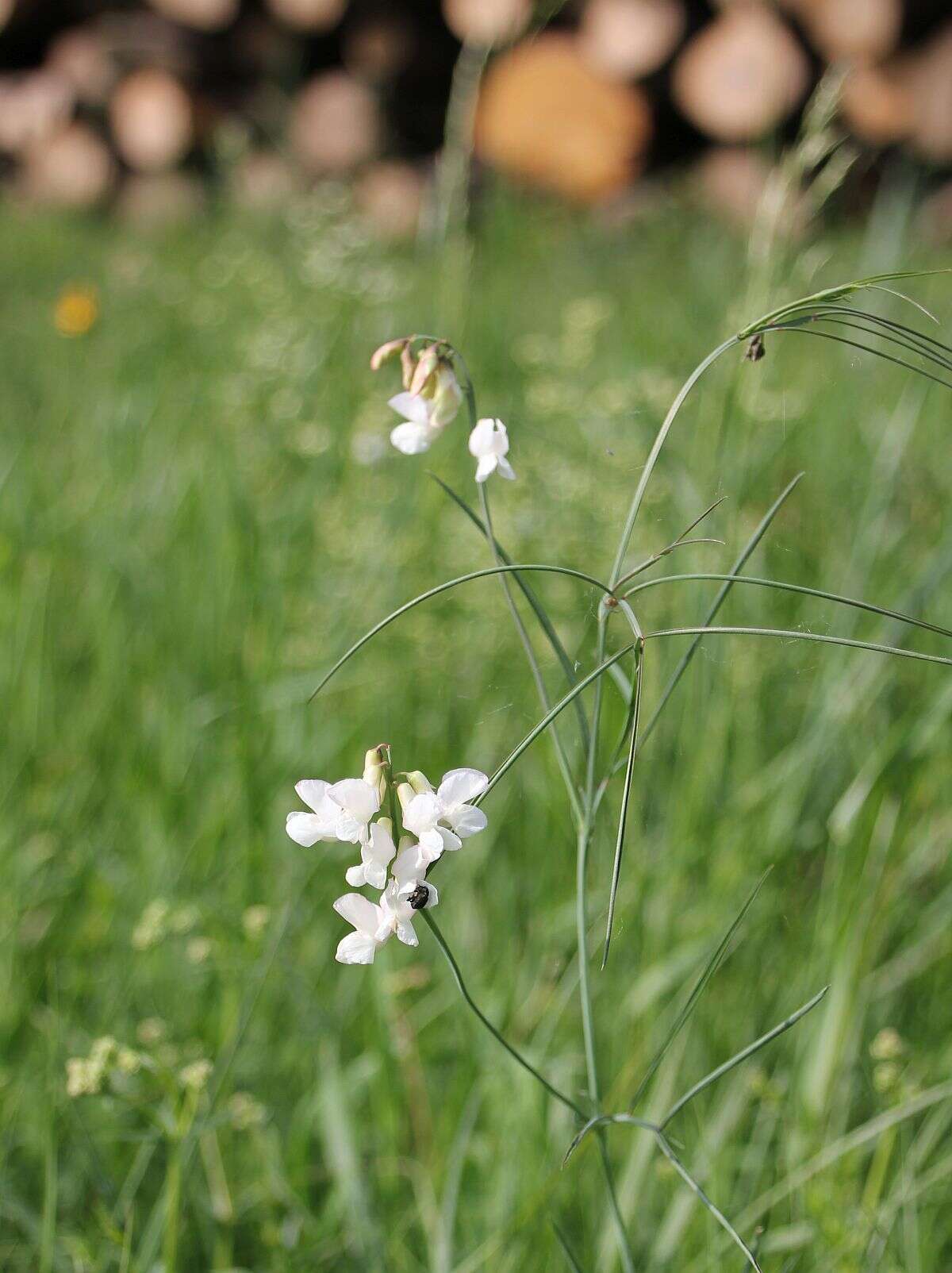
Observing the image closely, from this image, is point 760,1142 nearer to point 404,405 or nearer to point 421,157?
point 404,405

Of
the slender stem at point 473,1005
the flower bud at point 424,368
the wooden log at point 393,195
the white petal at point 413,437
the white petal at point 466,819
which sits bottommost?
the slender stem at point 473,1005

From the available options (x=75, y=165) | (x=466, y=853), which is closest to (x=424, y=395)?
(x=466, y=853)

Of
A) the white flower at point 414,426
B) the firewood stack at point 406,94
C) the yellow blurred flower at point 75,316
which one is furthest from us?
the firewood stack at point 406,94

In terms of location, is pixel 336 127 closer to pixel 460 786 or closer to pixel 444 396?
pixel 444 396

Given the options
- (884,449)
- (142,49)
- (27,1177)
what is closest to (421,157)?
(142,49)

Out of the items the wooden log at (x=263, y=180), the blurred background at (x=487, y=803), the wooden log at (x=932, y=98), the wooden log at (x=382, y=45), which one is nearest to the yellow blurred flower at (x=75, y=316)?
the blurred background at (x=487, y=803)

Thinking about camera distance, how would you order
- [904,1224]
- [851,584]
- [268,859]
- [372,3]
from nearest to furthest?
[904,1224]
[268,859]
[851,584]
[372,3]

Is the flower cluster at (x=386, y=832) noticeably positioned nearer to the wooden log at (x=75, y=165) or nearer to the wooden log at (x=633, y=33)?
the wooden log at (x=633, y=33)
